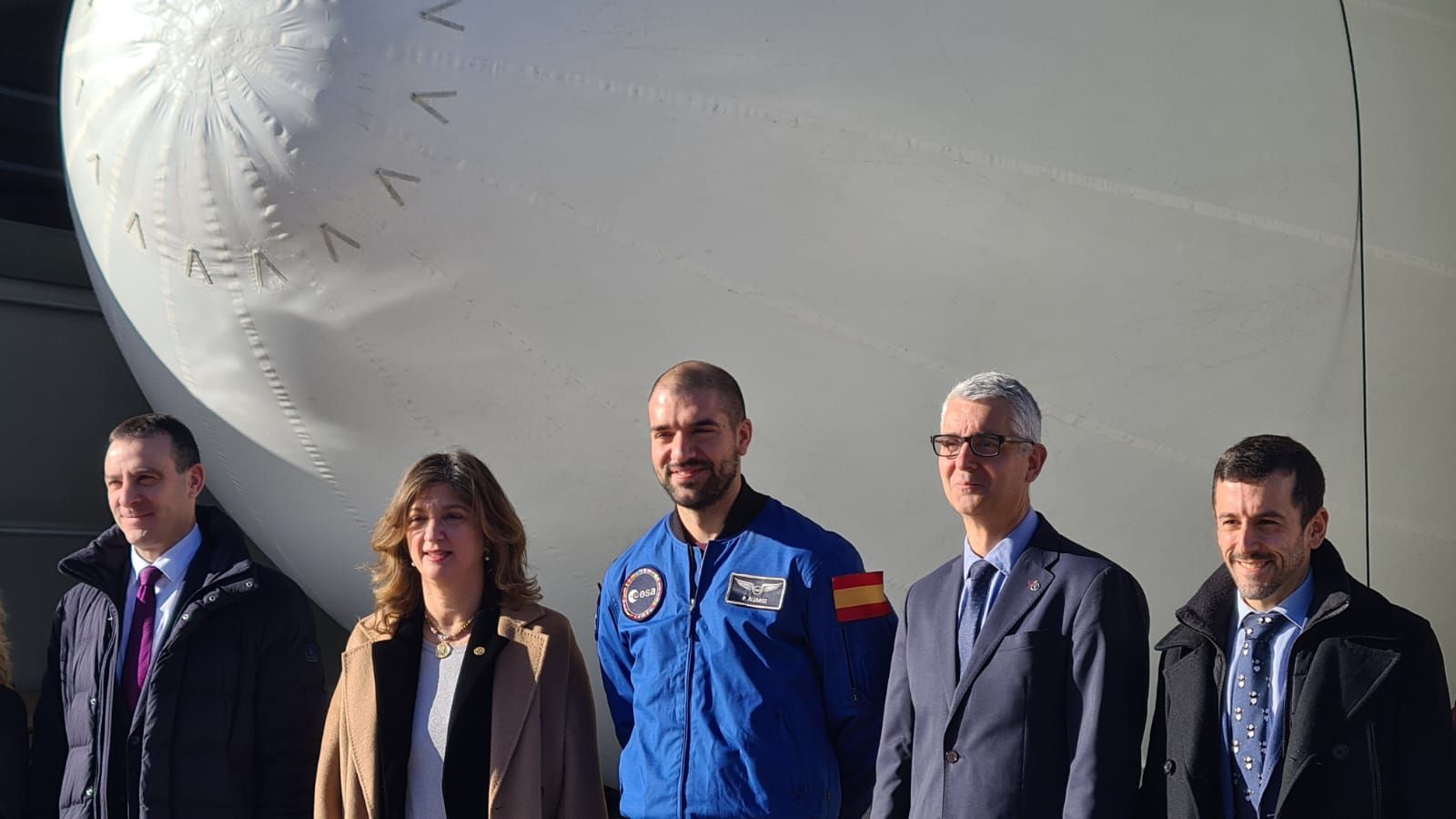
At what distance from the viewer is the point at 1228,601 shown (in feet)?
8.89

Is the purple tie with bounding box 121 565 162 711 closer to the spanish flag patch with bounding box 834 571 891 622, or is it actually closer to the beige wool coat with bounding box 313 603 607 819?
the beige wool coat with bounding box 313 603 607 819

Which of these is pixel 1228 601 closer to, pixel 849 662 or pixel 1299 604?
pixel 1299 604

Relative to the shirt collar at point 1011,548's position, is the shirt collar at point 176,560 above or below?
below

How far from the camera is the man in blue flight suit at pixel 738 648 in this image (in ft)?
9.81

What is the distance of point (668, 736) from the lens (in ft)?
10.0

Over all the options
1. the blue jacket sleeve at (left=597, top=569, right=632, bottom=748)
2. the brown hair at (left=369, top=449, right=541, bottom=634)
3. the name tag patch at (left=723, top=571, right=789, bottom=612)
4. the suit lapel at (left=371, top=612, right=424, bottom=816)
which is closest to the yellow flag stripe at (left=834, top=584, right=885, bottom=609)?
the name tag patch at (left=723, top=571, right=789, bottom=612)

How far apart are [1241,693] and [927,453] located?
5.04 feet

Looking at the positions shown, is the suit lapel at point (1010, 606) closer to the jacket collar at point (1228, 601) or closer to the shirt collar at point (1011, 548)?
the shirt collar at point (1011, 548)

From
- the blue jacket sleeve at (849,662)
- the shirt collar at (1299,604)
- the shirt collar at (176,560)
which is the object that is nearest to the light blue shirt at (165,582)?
Answer: the shirt collar at (176,560)

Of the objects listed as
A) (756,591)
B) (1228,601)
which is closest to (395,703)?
(756,591)

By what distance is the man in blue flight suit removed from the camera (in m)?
2.99

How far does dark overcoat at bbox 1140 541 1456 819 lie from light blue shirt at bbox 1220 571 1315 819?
1 cm

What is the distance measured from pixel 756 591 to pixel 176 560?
1429mm

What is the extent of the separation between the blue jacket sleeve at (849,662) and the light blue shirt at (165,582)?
4.91ft
